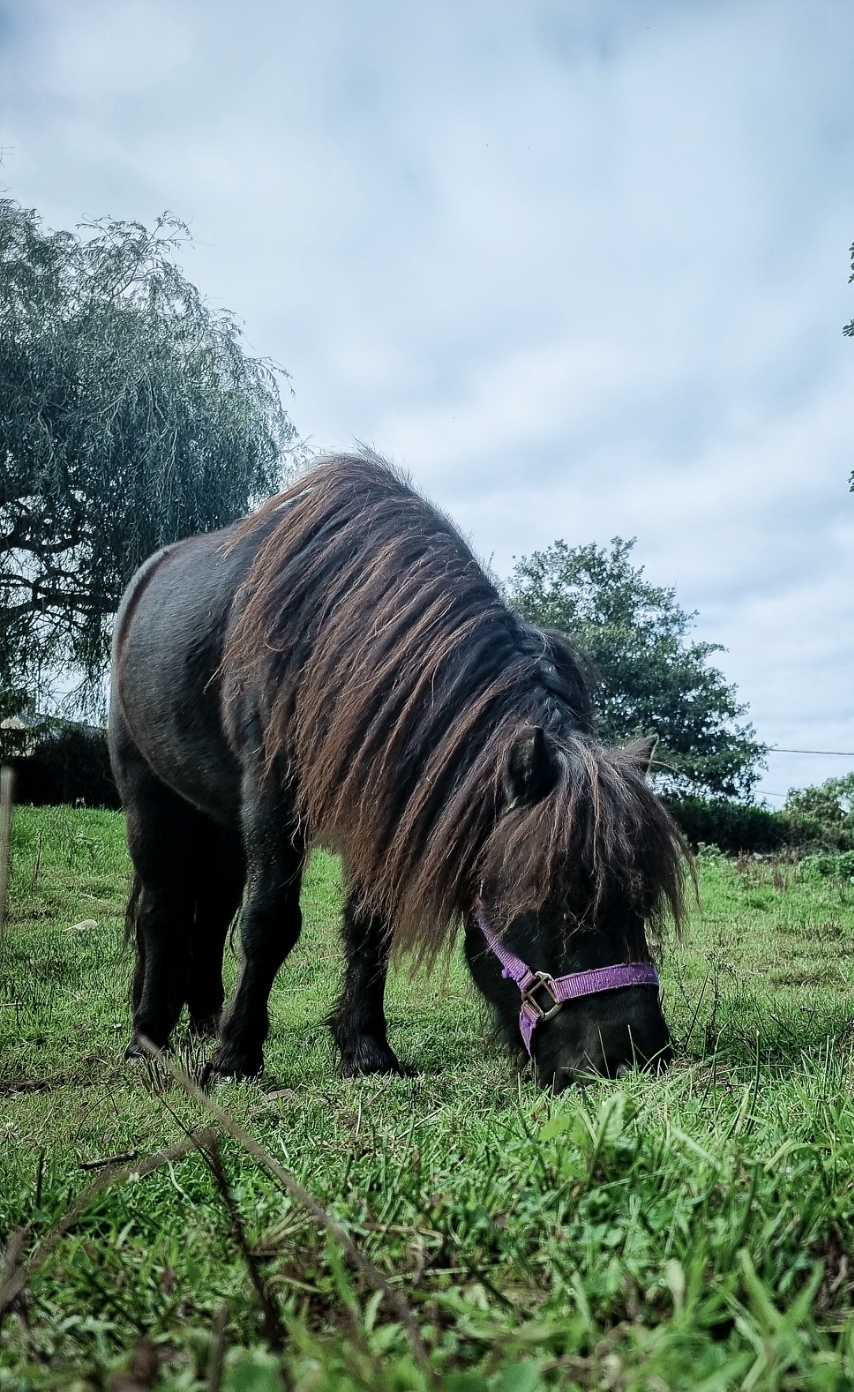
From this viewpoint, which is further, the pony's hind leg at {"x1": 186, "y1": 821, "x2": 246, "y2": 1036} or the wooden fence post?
the pony's hind leg at {"x1": 186, "y1": 821, "x2": 246, "y2": 1036}

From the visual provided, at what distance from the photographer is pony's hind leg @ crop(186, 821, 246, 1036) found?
17.0 feet

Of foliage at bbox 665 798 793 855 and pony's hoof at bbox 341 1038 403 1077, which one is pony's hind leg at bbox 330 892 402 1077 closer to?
pony's hoof at bbox 341 1038 403 1077

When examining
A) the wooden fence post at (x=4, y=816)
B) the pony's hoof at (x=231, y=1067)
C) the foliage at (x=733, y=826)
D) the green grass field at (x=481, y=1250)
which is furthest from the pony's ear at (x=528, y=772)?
the foliage at (x=733, y=826)

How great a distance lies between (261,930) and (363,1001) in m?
0.58

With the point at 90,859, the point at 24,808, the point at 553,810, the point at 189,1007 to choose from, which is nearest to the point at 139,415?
the point at 24,808

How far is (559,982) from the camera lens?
9.00 ft

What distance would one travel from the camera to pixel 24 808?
40.3ft

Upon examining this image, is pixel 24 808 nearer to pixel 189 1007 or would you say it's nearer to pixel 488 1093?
pixel 189 1007

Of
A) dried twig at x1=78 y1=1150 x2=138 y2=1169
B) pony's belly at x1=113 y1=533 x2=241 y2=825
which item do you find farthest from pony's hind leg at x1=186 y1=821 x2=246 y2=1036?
dried twig at x1=78 y1=1150 x2=138 y2=1169

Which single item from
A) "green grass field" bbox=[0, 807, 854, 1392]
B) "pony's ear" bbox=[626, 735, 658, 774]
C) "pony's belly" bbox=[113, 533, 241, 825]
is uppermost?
"pony's belly" bbox=[113, 533, 241, 825]

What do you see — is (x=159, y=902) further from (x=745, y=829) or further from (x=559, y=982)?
(x=745, y=829)

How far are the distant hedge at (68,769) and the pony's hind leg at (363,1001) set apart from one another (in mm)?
11709

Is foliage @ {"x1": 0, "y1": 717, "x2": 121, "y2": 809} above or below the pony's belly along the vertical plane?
above

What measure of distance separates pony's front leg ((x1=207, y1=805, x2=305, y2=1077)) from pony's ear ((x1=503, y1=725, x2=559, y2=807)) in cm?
114
